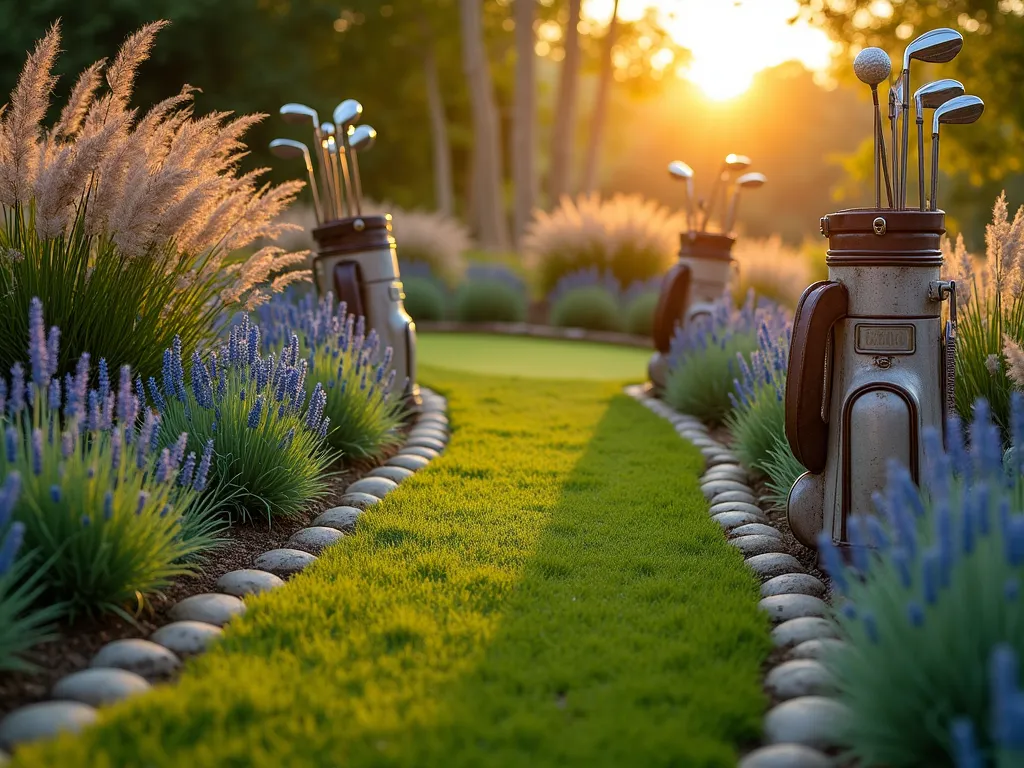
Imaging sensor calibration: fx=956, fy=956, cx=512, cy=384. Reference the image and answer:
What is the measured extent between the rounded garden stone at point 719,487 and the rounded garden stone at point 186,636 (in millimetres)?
2398

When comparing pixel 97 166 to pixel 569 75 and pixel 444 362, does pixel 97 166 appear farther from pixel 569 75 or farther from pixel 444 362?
pixel 569 75

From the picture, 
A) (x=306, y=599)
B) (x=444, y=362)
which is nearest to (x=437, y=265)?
(x=444, y=362)

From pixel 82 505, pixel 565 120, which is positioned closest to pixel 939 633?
pixel 82 505

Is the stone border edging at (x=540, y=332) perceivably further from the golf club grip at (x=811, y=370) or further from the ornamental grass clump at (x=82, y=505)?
the ornamental grass clump at (x=82, y=505)

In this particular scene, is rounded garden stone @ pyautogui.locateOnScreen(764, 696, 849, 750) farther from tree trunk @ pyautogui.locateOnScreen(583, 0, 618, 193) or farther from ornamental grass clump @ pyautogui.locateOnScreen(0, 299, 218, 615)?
tree trunk @ pyautogui.locateOnScreen(583, 0, 618, 193)

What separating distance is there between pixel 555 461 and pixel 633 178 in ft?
134

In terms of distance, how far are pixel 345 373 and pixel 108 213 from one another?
144 cm

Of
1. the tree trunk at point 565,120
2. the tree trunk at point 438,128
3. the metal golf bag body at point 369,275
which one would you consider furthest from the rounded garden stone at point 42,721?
the tree trunk at point 438,128

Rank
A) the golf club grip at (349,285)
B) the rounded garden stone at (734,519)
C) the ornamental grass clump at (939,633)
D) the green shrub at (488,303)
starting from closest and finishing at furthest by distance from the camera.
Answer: the ornamental grass clump at (939,633) < the rounded garden stone at (734,519) < the golf club grip at (349,285) < the green shrub at (488,303)

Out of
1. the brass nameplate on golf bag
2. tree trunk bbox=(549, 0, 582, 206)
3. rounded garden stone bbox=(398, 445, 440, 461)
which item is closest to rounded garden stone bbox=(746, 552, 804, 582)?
the brass nameplate on golf bag

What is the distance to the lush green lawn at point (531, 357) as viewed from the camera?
A: 8.40 m

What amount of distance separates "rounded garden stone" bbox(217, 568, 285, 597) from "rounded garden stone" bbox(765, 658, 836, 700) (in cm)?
151

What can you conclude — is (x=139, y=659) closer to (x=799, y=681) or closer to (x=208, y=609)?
(x=208, y=609)

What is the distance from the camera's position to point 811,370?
316cm
